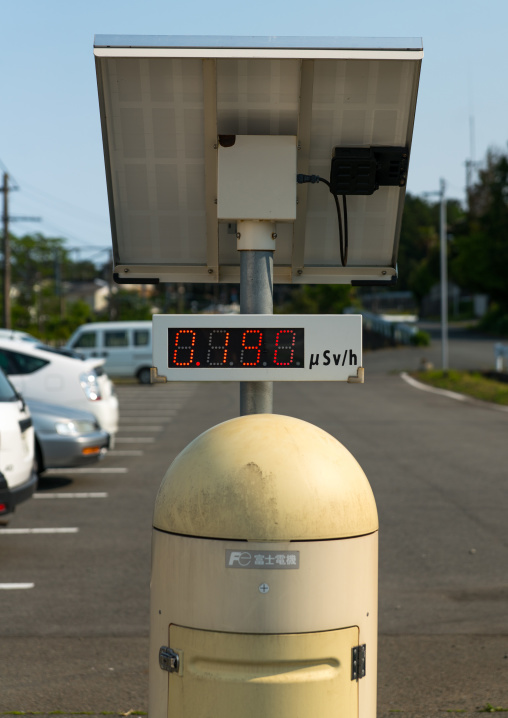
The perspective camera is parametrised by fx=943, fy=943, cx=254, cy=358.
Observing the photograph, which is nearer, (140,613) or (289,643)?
(289,643)

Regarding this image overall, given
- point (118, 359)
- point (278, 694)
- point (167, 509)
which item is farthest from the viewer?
point (118, 359)

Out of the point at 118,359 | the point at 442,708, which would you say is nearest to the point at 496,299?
the point at 118,359

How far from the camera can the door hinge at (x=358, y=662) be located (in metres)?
2.96

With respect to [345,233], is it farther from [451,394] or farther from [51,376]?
[451,394]

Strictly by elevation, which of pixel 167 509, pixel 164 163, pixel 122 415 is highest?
pixel 164 163

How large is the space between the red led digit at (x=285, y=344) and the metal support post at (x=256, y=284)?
21 cm

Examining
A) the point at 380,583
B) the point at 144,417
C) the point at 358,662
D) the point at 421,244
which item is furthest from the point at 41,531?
the point at 421,244

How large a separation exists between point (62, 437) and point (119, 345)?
74.1 feet

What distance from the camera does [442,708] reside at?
461 centimetres

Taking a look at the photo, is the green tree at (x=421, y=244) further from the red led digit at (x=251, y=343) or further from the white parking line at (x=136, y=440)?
the red led digit at (x=251, y=343)

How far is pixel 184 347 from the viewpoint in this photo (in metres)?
3.29

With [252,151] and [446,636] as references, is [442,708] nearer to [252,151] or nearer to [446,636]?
[446,636]

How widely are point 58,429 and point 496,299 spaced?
6226 centimetres

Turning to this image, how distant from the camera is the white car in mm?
11250
